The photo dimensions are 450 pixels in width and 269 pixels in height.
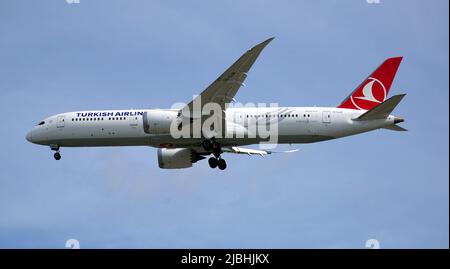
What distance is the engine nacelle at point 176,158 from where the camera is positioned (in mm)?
50938

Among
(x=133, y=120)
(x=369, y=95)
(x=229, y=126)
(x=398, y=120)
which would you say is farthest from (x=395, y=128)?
(x=133, y=120)

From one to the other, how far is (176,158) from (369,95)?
12.0 metres

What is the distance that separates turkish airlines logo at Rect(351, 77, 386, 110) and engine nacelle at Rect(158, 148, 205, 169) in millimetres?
10205

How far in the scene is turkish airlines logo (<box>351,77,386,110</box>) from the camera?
1880 inches

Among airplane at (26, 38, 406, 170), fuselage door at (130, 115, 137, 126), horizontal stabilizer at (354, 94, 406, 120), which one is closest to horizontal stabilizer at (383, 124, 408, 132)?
airplane at (26, 38, 406, 170)

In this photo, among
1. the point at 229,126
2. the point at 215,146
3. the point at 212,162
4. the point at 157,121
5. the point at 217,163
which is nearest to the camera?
the point at 157,121

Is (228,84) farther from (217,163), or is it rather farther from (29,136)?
(29,136)

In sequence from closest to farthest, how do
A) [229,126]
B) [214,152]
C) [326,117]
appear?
1. [326,117]
2. [229,126]
3. [214,152]

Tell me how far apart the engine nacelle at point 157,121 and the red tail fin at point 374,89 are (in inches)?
383

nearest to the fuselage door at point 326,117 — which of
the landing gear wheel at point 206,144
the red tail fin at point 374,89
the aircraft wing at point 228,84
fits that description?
→ the red tail fin at point 374,89

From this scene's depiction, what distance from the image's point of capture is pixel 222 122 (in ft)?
152

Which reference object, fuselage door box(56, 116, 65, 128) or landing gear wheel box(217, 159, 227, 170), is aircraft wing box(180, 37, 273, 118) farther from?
fuselage door box(56, 116, 65, 128)

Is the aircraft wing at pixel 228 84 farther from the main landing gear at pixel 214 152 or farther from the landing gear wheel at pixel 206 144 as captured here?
the main landing gear at pixel 214 152

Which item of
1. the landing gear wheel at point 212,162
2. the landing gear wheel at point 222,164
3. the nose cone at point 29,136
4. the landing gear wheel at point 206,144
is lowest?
the landing gear wheel at point 222,164
